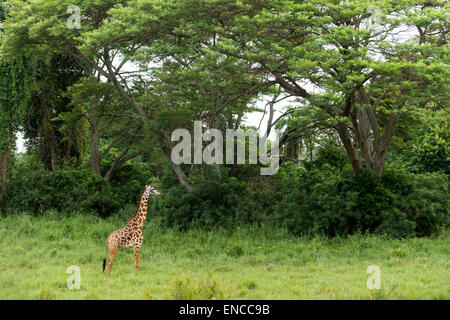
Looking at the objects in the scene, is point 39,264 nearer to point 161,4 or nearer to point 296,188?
point 161,4

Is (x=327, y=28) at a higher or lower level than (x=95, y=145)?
higher

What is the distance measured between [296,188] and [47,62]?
1032 cm

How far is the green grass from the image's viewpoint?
297 inches

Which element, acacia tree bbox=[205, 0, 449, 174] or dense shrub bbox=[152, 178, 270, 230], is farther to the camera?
dense shrub bbox=[152, 178, 270, 230]

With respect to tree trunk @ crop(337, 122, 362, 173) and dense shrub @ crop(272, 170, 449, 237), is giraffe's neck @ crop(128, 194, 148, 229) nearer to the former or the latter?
dense shrub @ crop(272, 170, 449, 237)

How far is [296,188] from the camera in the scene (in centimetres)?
1510

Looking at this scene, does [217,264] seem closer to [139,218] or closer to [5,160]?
[139,218]

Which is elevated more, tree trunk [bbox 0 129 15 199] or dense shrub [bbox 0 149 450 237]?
tree trunk [bbox 0 129 15 199]

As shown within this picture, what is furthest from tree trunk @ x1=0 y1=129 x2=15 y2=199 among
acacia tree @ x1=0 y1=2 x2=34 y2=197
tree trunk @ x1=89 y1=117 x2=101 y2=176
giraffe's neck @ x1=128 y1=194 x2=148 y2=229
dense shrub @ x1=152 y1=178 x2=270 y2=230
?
giraffe's neck @ x1=128 y1=194 x2=148 y2=229

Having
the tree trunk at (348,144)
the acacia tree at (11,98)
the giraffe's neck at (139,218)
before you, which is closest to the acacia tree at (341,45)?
the tree trunk at (348,144)

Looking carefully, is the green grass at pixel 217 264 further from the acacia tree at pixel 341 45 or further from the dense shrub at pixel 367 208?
the acacia tree at pixel 341 45

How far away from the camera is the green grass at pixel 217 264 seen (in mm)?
7543
